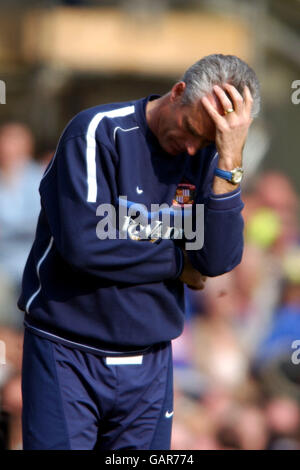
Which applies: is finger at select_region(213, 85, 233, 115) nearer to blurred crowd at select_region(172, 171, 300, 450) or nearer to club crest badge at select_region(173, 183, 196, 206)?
club crest badge at select_region(173, 183, 196, 206)

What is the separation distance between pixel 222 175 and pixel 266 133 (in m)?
3.69

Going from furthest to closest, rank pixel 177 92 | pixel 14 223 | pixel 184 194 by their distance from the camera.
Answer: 1. pixel 14 223
2. pixel 184 194
3. pixel 177 92

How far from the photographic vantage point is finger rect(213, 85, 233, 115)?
2.20 m

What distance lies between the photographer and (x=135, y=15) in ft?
18.4

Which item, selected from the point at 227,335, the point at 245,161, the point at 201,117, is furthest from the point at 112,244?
the point at 245,161

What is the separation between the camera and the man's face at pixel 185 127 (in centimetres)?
224

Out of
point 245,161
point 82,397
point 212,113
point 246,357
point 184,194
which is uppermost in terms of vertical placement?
point 212,113

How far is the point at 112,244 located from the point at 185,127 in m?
0.41

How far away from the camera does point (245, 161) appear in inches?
227

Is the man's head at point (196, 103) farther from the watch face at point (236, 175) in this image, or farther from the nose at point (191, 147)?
the watch face at point (236, 175)

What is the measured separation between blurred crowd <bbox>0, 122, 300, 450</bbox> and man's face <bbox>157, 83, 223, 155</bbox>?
2.05m

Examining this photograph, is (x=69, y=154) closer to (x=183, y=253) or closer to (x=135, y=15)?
(x=183, y=253)

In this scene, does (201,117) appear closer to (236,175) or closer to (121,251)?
(236,175)

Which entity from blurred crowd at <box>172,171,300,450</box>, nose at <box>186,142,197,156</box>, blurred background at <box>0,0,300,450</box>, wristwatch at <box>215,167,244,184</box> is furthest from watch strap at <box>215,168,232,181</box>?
blurred crowd at <box>172,171,300,450</box>
